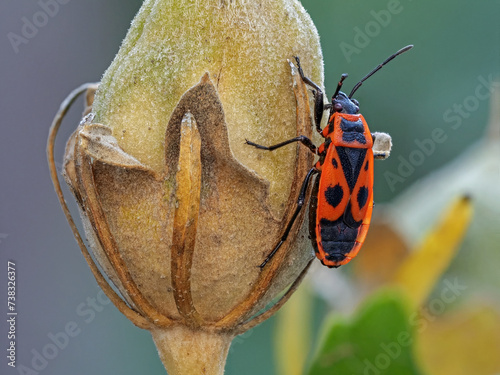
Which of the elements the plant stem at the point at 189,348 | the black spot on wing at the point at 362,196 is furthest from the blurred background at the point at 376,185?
the plant stem at the point at 189,348

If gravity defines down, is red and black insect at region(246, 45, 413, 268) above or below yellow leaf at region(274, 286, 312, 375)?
above

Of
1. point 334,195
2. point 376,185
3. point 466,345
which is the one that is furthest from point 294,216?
point 376,185

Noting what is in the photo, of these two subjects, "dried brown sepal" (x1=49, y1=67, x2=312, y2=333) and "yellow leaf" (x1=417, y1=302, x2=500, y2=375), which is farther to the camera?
"yellow leaf" (x1=417, y1=302, x2=500, y2=375)

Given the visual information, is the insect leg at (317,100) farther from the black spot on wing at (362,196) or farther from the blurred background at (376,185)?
the blurred background at (376,185)

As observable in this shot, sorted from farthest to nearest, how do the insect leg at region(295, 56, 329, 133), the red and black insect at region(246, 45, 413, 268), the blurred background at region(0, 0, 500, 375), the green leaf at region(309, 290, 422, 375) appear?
the blurred background at region(0, 0, 500, 375) → the green leaf at region(309, 290, 422, 375) → the red and black insect at region(246, 45, 413, 268) → the insect leg at region(295, 56, 329, 133)

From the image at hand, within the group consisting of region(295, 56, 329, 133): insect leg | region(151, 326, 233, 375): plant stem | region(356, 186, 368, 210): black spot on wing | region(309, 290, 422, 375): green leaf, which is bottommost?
region(309, 290, 422, 375): green leaf

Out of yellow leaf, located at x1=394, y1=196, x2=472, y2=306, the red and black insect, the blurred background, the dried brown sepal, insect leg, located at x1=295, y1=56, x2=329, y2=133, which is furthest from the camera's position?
the blurred background

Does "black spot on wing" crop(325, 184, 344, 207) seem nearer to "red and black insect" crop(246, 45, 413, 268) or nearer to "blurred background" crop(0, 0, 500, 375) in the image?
"red and black insect" crop(246, 45, 413, 268)

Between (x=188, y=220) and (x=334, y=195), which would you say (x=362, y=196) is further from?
(x=188, y=220)

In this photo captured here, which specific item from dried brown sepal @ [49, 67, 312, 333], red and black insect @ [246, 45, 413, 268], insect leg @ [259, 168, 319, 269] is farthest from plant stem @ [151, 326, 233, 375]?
red and black insect @ [246, 45, 413, 268]
